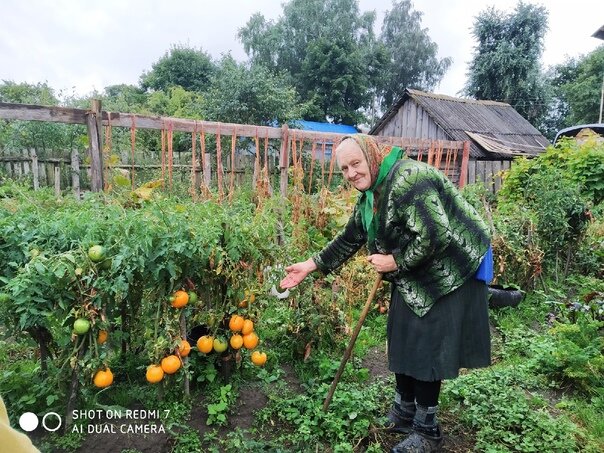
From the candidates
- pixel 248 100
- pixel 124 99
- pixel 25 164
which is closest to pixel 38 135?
pixel 25 164

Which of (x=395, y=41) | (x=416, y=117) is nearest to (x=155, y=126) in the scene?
(x=416, y=117)

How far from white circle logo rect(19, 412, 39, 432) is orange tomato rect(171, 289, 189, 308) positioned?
896 mm

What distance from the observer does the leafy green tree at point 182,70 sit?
2761cm

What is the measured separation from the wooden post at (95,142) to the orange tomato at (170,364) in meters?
2.16

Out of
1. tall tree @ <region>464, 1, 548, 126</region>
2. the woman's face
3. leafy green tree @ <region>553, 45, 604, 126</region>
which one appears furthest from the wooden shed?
the woman's face

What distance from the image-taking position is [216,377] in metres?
2.78

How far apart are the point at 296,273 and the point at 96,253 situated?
44.6 inches

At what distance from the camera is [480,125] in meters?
15.6

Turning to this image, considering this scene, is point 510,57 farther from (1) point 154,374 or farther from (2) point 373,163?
(1) point 154,374

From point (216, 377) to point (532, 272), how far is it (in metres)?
3.79

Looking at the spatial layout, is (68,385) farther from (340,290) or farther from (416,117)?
(416,117)

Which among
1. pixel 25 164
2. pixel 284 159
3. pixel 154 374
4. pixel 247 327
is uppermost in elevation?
pixel 284 159

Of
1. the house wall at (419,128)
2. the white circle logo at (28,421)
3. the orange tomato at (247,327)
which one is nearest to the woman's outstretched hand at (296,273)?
the orange tomato at (247,327)

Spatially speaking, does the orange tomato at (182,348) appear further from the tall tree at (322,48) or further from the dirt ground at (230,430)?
the tall tree at (322,48)
